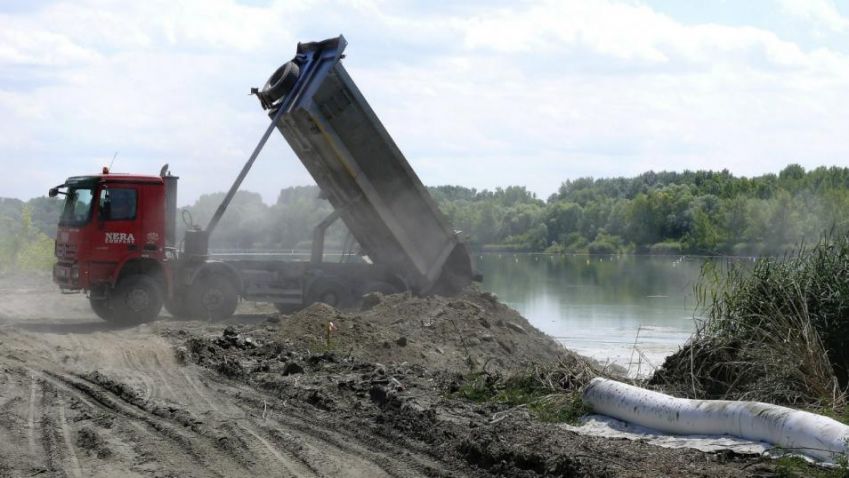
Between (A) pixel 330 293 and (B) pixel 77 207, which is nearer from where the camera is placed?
(B) pixel 77 207

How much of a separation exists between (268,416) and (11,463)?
2.51 metres

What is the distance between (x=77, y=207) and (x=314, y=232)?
16.9 ft

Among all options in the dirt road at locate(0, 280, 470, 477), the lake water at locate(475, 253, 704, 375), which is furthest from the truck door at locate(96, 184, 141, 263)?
the lake water at locate(475, 253, 704, 375)

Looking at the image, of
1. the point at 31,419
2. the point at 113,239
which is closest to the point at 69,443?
the point at 31,419

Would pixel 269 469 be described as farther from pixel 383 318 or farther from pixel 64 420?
pixel 383 318

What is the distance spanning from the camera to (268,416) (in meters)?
9.73

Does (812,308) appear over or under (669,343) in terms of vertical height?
over

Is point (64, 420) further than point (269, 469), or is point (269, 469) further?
point (64, 420)

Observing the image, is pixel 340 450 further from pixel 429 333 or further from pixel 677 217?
pixel 677 217

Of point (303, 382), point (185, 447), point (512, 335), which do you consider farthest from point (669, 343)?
point (185, 447)

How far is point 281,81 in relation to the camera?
776 inches

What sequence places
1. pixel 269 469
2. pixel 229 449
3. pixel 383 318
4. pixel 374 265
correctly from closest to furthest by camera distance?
pixel 269 469
pixel 229 449
pixel 383 318
pixel 374 265

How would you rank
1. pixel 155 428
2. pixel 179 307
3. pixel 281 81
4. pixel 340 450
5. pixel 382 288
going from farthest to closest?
pixel 382 288 < pixel 179 307 < pixel 281 81 < pixel 155 428 < pixel 340 450

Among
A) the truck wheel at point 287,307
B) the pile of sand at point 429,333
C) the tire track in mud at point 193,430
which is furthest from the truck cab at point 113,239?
the tire track in mud at point 193,430
